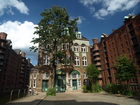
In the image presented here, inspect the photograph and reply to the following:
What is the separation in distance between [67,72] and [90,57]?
28.0ft

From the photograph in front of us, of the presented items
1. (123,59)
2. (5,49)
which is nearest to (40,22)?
(123,59)

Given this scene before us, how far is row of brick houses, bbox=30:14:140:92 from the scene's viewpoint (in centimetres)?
2640

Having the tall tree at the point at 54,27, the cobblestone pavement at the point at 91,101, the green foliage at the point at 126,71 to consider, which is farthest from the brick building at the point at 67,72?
the cobblestone pavement at the point at 91,101

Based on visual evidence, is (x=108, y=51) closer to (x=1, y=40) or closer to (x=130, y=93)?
(x=130, y=93)

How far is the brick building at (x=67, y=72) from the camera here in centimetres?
2594

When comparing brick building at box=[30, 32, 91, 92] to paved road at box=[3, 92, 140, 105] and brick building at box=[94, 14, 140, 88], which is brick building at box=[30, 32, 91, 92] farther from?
brick building at box=[94, 14, 140, 88]

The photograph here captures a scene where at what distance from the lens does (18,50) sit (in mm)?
74250

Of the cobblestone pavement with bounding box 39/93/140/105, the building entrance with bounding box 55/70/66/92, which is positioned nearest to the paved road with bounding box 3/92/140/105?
the cobblestone pavement with bounding box 39/93/140/105

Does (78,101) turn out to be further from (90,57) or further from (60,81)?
(90,57)

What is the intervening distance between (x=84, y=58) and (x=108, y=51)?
21496 mm

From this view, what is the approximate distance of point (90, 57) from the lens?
31.2m

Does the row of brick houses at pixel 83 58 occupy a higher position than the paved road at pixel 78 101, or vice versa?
the row of brick houses at pixel 83 58

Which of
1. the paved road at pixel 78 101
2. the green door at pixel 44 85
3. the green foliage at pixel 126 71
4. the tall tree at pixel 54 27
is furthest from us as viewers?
the green door at pixel 44 85

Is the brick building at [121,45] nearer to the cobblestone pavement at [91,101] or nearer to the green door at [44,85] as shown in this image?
the green door at [44,85]
